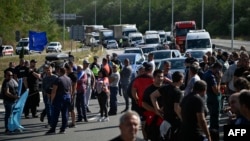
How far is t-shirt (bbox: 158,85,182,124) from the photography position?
34.3 feet

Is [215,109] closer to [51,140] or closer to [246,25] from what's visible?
[51,140]

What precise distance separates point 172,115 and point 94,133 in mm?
5825

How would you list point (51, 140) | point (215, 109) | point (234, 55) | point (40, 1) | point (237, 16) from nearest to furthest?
point (215, 109) → point (51, 140) → point (234, 55) → point (40, 1) → point (237, 16)

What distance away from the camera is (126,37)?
280ft

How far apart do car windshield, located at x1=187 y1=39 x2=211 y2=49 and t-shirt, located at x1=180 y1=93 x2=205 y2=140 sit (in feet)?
108

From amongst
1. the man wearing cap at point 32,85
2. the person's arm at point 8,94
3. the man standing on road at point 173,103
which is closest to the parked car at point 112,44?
the man wearing cap at point 32,85

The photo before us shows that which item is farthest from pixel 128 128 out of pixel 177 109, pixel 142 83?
pixel 142 83

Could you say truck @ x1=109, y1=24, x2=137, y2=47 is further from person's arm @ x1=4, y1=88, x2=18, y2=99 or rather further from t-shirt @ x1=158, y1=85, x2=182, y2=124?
t-shirt @ x1=158, y1=85, x2=182, y2=124

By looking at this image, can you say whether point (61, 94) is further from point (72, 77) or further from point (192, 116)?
point (192, 116)

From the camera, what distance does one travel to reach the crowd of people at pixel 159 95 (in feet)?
31.0

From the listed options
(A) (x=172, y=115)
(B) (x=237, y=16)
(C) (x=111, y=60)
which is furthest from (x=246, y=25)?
(A) (x=172, y=115)

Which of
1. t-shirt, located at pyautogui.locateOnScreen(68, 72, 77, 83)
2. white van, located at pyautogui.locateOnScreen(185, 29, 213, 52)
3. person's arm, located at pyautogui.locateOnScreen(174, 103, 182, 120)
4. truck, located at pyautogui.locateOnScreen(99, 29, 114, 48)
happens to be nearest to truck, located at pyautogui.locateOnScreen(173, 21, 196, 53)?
white van, located at pyautogui.locateOnScreen(185, 29, 213, 52)

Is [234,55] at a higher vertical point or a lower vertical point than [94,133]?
higher

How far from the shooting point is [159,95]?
10984mm
